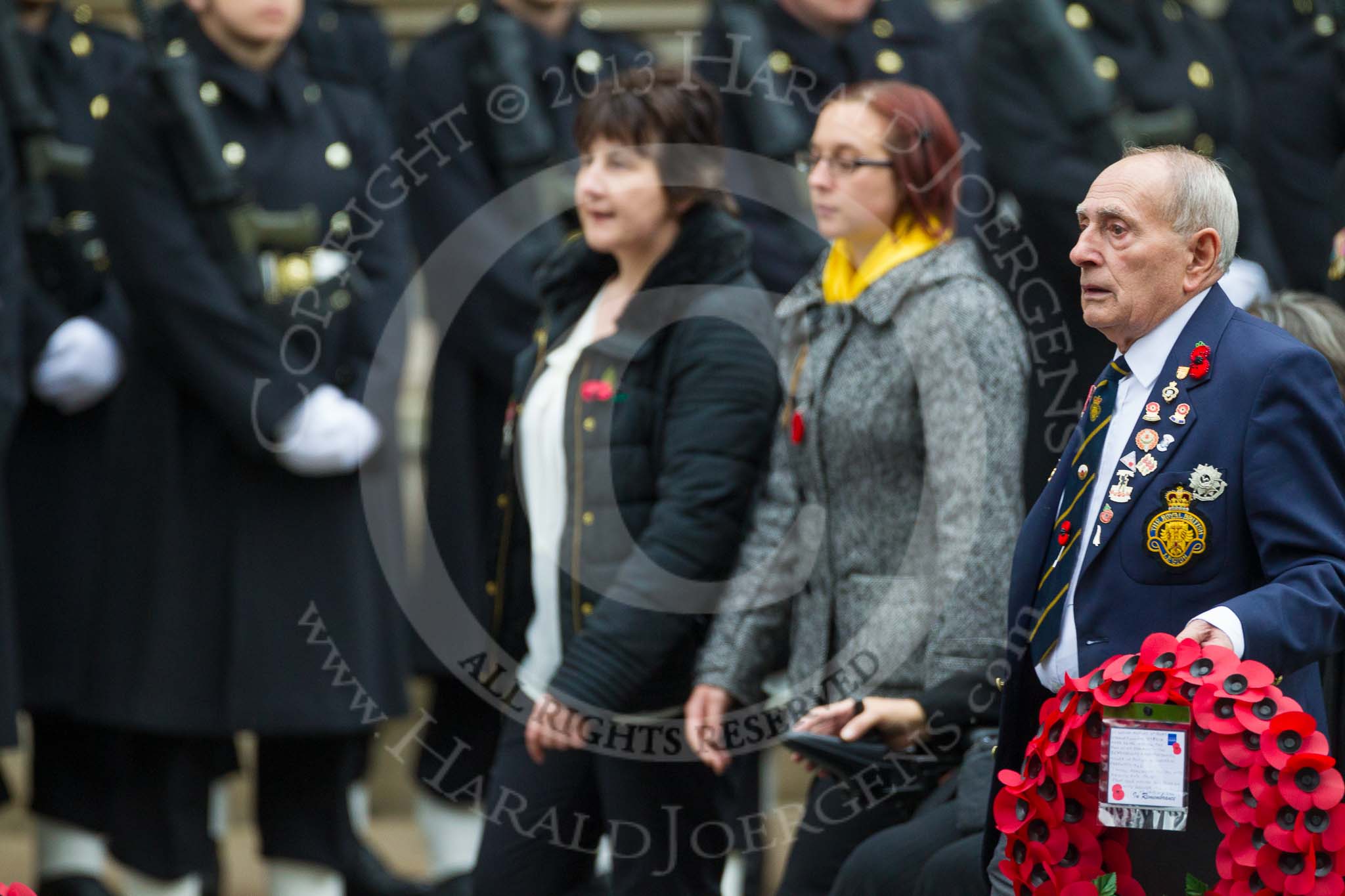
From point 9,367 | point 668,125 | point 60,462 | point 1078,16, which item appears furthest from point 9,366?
point 1078,16

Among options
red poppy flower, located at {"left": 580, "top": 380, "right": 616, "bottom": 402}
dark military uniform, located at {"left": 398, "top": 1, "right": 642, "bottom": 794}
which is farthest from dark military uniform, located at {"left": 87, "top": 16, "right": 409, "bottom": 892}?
red poppy flower, located at {"left": 580, "top": 380, "right": 616, "bottom": 402}

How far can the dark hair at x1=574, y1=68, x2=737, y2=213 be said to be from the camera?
3680mm

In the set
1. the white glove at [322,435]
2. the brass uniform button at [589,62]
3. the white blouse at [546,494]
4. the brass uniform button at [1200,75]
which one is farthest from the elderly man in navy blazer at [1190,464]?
the brass uniform button at [589,62]

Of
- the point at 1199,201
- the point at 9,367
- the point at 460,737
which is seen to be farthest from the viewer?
the point at 460,737

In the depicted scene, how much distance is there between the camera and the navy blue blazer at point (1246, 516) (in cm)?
245

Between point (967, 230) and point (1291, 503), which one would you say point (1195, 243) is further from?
point (967, 230)

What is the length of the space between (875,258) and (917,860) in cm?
105

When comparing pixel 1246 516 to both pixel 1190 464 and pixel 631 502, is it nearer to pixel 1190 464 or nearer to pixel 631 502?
pixel 1190 464

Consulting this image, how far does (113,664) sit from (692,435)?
1.87 m

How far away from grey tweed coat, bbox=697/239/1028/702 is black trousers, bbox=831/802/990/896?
0.25 meters

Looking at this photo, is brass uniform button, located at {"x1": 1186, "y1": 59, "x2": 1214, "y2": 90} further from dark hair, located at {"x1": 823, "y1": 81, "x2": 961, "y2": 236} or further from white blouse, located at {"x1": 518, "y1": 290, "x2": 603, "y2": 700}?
white blouse, located at {"x1": 518, "y1": 290, "x2": 603, "y2": 700}

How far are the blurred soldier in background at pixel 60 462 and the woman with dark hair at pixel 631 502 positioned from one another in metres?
1.60

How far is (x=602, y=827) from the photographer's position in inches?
144

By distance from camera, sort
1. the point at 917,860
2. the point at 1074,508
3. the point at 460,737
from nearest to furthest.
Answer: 1. the point at 1074,508
2. the point at 917,860
3. the point at 460,737
